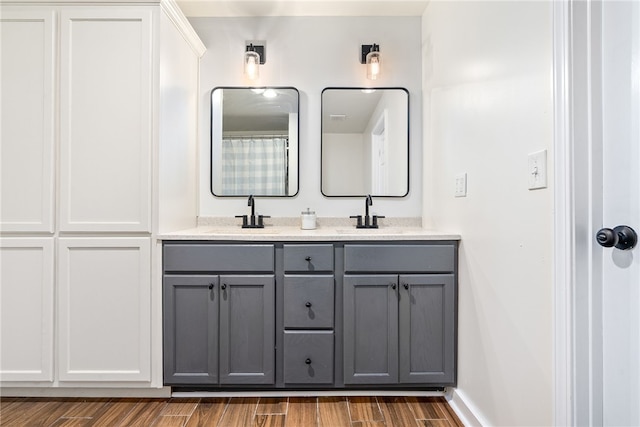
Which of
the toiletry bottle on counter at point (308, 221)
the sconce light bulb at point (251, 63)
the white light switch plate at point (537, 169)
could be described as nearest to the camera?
the white light switch plate at point (537, 169)

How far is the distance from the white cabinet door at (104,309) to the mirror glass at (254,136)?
0.83 metres

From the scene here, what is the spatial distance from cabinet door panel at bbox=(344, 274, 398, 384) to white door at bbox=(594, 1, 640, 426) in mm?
922

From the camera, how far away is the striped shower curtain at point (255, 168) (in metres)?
2.36

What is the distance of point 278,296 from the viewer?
5.88 ft

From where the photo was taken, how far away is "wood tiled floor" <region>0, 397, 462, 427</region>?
1624 millimetres

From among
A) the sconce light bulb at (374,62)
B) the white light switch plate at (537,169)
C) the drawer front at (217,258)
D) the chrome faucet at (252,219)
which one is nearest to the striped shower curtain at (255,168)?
the chrome faucet at (252,219)

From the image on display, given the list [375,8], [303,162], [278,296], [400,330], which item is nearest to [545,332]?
[400,330]

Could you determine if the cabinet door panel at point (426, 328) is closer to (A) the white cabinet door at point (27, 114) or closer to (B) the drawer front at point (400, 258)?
(B) the drawer front at point (400, 258)

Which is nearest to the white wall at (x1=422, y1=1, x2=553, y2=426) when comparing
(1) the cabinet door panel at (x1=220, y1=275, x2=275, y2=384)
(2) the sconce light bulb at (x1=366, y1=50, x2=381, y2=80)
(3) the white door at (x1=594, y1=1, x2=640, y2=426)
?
(3) the white door at (x1=594, y1=1, x2=640, y2=426)

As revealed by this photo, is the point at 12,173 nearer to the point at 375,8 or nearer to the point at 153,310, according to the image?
the point at 153,310

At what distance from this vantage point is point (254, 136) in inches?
92.8

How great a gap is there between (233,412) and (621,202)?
1.84 m

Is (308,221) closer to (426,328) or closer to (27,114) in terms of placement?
(426,328)

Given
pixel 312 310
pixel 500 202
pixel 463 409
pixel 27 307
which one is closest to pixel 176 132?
pixel 27 307
